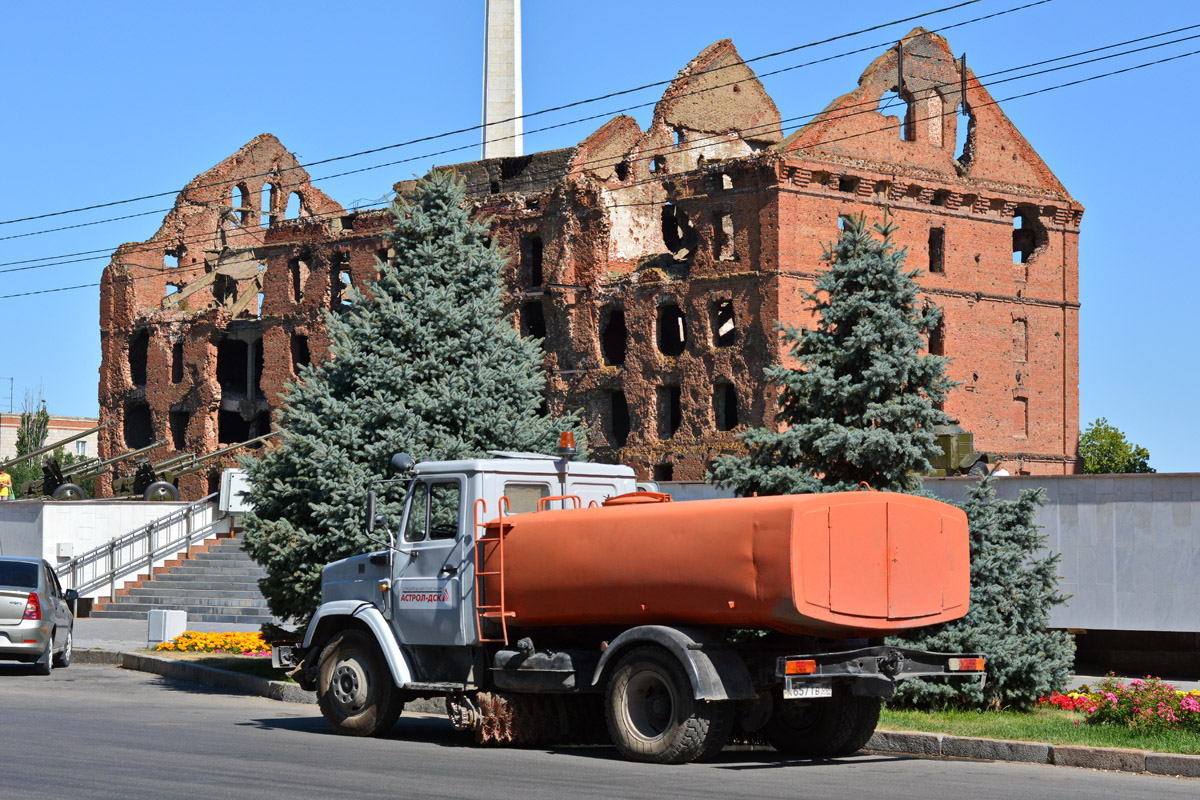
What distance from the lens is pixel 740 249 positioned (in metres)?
51.8

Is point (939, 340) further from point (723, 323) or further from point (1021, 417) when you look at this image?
point (723, 323)

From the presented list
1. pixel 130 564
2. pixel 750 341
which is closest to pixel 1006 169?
pixel 750 341

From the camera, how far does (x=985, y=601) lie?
15.9m

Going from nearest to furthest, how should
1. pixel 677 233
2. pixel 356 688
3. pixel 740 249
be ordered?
pixel 356 688 < pixel 740 249 < pixel 677 233

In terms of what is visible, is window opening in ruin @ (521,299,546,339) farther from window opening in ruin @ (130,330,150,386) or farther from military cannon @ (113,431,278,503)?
window opening in ruin @ (130,330,150,386)

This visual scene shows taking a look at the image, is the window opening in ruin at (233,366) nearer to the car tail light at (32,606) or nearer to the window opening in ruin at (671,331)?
the window opening in ruin at (671,331)

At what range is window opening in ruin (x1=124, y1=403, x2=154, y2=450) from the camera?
70.8 m

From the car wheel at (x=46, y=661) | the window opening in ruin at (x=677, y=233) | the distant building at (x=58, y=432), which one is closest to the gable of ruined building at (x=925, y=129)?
the window opening in ruin at (x=677, y=233)

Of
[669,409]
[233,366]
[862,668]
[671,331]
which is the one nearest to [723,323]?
[671,331]

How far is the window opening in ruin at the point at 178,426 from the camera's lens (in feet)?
225

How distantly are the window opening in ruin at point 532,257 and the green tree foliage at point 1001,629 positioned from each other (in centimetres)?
4215

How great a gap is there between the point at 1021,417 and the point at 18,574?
41.9 m

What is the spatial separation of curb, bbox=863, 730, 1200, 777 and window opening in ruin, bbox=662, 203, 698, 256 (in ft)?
133

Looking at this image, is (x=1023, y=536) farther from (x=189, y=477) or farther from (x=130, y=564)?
(x=189, y=477)
